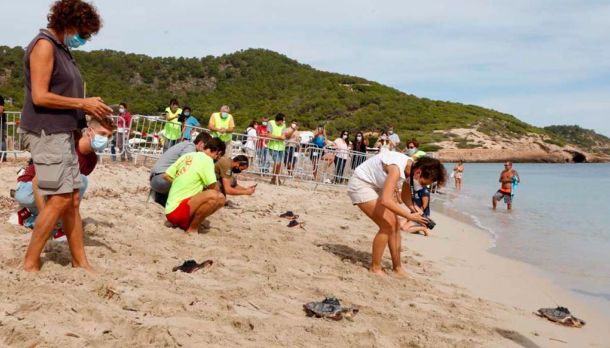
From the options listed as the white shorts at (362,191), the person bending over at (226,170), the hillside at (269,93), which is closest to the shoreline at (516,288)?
the white shorts at (362,191)

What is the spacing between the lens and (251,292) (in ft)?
14.8

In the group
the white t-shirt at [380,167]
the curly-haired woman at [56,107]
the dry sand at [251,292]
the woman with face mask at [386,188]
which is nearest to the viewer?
the dry sand at [251,292]

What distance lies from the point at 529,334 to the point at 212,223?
4062 mm

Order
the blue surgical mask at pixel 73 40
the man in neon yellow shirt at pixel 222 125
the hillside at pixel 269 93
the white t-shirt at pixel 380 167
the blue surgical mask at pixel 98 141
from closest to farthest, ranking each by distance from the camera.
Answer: the blue surgical mask at pixel 73 40 < the blue surgical mask at pixel 98 141 < the white t-shirt at pixel 380 167 < the man in neon yellow shirt at pixel 222 125 < the hillside at pixel 269 93

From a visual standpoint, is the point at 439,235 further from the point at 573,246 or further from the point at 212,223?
the point at 212,223

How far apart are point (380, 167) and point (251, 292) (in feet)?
7.06

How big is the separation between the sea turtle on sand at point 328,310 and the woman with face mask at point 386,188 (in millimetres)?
1620

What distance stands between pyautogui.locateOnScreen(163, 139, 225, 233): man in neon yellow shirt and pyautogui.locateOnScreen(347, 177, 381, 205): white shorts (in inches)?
59.5

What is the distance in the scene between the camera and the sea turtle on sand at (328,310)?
13.3ft

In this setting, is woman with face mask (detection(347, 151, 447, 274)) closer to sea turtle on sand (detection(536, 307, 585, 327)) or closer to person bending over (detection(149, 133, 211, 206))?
sea turtle on sand (detection(536, 307, 585, 327))

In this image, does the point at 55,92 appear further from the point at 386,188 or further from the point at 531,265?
the point at 531,265

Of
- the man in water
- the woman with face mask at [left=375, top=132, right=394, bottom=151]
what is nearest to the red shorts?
the woman with face mask at [left=375, top=132, right=394, bottom=151]

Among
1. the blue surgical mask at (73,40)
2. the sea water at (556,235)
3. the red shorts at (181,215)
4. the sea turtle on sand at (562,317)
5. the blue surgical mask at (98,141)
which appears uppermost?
the blue surgical mask at (73,40)

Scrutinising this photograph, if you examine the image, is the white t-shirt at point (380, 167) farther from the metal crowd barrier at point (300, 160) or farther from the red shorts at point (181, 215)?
the metal crowd barrier at point (300, 160)
